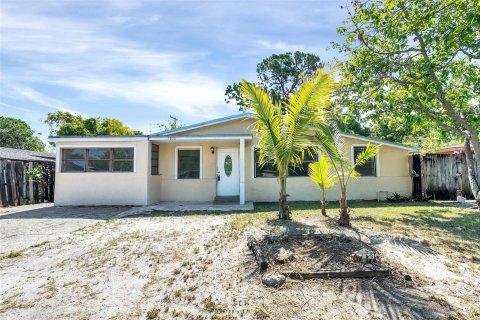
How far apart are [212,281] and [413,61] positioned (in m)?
8.63

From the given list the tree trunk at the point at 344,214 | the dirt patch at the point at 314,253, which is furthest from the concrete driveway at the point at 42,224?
the tree trunk at the point at 344,214

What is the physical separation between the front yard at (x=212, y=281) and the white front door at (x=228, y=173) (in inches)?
224

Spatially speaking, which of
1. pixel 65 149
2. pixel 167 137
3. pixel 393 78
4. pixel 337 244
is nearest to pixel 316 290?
pixel 337 244

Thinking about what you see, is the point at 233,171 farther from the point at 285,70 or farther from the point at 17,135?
the point at 17,135

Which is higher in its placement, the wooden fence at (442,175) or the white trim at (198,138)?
the white trim at (198,138)

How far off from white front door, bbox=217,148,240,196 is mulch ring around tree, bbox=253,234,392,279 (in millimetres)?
6884

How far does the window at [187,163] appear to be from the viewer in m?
11.9

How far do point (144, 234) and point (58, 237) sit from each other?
6.22 ft

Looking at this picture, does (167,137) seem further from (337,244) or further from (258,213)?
(337,244)

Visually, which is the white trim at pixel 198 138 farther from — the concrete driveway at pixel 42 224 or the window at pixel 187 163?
the concrete driveway at pixel 42 224

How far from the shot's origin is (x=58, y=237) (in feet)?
18.9

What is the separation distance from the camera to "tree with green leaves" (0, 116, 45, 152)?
3013cm

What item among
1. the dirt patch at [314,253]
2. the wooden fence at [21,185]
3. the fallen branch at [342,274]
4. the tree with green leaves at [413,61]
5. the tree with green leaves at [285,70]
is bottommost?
the fallen branch at [342,274]

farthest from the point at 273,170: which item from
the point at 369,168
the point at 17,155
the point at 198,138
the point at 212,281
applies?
the point at 17,155
